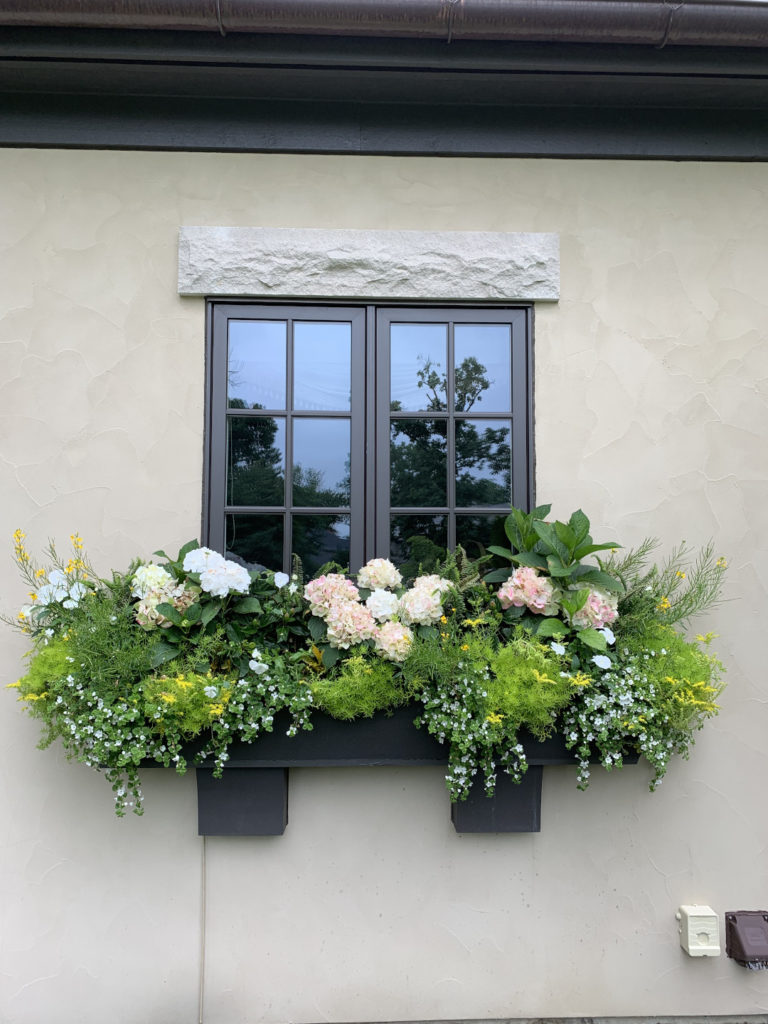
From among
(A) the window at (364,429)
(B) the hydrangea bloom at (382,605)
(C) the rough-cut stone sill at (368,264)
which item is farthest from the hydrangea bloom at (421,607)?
(C) the rough-cut stone sill at (368,264)

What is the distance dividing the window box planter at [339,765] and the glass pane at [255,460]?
2.69 feet

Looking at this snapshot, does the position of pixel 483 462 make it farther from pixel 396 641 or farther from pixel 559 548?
pixel 396 641

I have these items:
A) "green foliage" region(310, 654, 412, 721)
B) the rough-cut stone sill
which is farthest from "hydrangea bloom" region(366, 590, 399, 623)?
the rough-cut stone sill

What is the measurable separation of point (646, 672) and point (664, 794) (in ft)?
2.03

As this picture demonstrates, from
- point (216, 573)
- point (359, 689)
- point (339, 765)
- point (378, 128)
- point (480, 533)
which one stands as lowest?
point (339, 765)

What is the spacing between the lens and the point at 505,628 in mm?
2264

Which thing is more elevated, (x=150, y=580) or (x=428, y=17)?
(x=428, y=17)

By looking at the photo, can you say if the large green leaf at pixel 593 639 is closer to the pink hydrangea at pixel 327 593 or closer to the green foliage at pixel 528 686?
the green foliage at pixel 528 686

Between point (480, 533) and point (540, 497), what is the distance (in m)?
0.26

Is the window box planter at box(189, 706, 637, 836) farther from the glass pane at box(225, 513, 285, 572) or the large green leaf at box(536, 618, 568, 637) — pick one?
the glass pane at box(225, 513, 285, 572)

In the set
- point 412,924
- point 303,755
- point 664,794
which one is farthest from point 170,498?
point 664,794

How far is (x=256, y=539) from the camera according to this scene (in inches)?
97.0

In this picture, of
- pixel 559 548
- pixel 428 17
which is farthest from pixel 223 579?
pixel 428 17

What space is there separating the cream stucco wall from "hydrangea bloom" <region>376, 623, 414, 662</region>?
0.56 m
